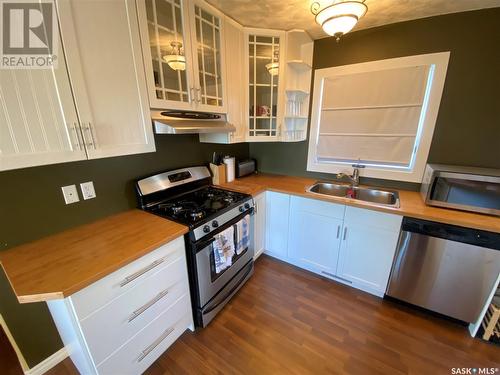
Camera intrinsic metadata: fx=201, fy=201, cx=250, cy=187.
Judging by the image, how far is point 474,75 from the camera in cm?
168

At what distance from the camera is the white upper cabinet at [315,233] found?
1.94m

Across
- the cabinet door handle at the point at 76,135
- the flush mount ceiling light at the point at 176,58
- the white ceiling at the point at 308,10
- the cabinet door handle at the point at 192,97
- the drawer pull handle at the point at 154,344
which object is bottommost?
the drawer pull handle at the point at 154,344

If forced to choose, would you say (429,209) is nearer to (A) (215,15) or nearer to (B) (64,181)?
(A) (215,15)

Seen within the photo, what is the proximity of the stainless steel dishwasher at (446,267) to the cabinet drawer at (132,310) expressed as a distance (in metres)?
1.77

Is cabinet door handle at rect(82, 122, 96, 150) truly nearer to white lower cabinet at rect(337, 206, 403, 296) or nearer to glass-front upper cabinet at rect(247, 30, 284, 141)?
glass-front upper cabinet at rect(247, 30, 284, 141)

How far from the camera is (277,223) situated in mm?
2297

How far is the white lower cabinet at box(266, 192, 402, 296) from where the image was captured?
69.1 inches

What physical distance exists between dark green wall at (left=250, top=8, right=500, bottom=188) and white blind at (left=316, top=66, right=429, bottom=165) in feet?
0.58

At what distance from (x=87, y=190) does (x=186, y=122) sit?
82cm

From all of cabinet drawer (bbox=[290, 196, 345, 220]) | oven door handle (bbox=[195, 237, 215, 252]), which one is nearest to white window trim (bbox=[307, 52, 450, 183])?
cabinet drawer (bbox=[290, 196, 345, 220])

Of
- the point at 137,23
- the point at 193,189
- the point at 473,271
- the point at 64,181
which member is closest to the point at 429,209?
the point at 473,271

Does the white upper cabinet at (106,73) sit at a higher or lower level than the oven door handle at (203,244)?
higher

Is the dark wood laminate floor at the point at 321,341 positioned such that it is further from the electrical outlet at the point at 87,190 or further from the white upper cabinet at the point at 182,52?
the white upper cabinet at the point at 182,52

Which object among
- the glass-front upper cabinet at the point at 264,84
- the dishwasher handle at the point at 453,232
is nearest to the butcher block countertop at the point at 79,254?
the glass-front upper cabinet at the point at 264,84
